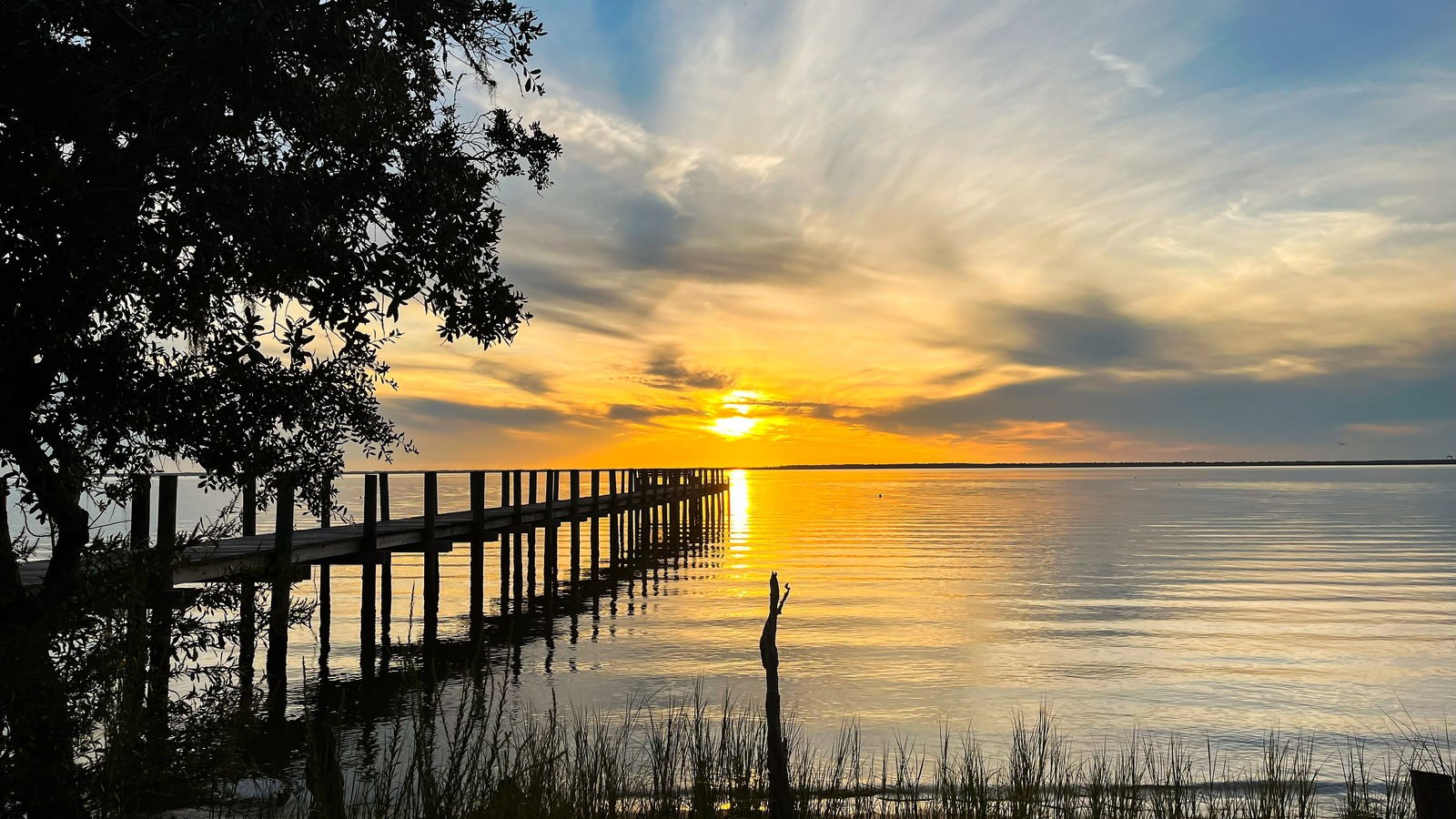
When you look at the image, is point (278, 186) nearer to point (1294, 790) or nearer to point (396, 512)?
point (1294, 790)

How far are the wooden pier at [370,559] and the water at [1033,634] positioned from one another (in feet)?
3.86

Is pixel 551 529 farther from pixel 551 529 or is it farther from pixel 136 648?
pixel 136 648

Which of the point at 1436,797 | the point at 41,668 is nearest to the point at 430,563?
the point at 41,668

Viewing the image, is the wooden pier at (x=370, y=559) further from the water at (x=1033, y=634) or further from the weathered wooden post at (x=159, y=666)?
the water at (x=1033, y=634)

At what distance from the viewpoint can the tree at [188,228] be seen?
5.14 metres

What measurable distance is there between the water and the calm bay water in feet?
0.24

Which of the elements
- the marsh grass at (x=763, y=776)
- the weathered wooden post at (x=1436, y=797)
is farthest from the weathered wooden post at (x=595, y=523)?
the weathered wooden post at (x=1436, y=797)

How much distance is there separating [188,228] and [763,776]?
6.08 metres

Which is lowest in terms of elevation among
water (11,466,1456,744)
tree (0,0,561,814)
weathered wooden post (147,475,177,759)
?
water (11,466,1456,744)

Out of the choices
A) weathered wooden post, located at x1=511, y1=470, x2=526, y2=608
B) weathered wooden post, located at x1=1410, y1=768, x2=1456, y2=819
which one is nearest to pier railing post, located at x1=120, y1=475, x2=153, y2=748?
weathered wooden post, located at x1=1410, y1=768, x2=1456, y2=819

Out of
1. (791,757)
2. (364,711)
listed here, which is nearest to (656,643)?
(364,711)

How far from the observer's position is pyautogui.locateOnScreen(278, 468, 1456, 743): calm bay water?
14.1 metres

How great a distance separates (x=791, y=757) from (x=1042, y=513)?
190 ft

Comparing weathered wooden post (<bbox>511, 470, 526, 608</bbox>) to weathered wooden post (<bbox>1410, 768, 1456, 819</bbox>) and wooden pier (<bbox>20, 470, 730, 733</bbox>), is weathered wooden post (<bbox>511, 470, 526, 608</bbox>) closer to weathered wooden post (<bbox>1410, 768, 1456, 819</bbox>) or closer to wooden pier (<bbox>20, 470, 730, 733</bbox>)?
wooden pier (<bbox>20, 470, 730, 733</bbox>)
